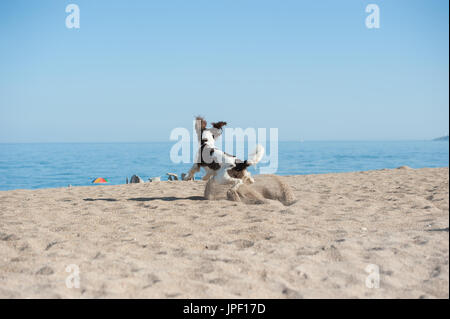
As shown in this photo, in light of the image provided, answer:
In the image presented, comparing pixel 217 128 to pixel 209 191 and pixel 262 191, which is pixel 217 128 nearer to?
pixel 209 191

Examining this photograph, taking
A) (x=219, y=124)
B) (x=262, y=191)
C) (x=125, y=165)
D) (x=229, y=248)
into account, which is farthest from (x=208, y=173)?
(x=125, y=165)

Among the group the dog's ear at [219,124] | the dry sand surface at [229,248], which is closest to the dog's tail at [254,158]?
the dry sand surface at [229,248]

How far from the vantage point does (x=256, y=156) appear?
18.6 ft

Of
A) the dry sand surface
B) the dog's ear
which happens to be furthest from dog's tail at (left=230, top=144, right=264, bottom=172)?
the dog's ear

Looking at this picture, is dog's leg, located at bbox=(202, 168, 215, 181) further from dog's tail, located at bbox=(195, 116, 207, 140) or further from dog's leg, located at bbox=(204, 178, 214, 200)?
dog's tail, located at bbox=(195, 116, 207, 140)

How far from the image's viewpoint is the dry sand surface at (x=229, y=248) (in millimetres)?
Result: 2643

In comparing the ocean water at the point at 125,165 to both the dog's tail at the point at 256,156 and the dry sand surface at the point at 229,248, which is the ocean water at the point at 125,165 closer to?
the dog's tail at the point at 256,156

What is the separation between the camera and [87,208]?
232 inches

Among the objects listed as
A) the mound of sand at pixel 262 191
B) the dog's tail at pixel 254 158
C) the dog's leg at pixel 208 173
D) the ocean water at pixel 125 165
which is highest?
→ the dog's tail at pixel 254 158

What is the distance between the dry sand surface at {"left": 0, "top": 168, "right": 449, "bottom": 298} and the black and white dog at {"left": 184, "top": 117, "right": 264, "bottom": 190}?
447 millimetres

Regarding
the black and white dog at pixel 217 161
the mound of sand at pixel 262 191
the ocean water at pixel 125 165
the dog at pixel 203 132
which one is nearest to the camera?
the mound of sand at pixel 262 191

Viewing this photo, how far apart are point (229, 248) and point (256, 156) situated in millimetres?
2369
